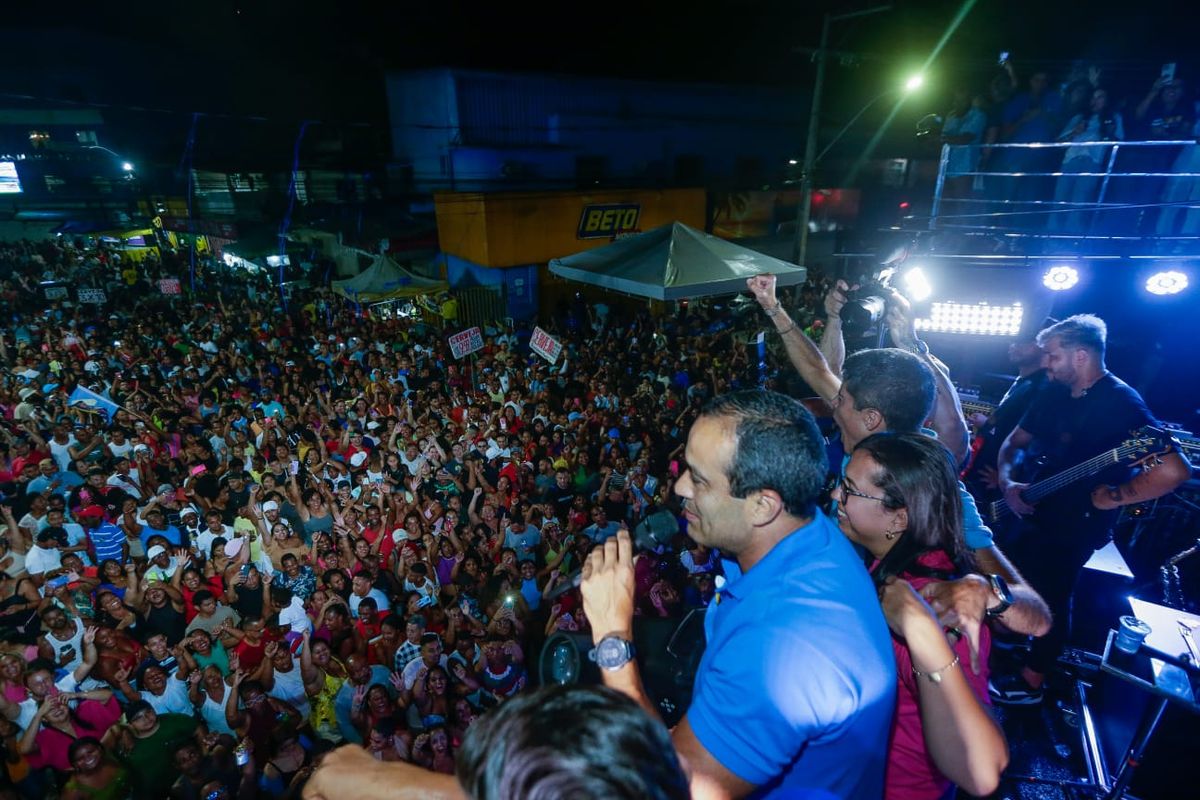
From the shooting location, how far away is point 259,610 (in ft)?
16.9

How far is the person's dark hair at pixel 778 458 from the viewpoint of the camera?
1568 millimetres

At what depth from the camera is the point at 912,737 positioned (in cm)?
183

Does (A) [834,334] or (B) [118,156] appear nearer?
(A) [834,334]


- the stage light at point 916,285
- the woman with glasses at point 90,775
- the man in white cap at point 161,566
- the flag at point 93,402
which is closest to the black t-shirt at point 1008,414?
the stage light at point 916,285

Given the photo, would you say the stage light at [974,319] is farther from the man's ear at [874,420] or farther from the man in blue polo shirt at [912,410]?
the man's ear at [874,420]

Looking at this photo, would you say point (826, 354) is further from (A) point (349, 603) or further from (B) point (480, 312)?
(B) point (480, 312)

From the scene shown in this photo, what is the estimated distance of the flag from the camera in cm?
786

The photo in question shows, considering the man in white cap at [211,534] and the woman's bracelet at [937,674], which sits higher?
the woman's bracelet at [937,674]

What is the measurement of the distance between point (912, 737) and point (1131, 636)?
7.05 ft

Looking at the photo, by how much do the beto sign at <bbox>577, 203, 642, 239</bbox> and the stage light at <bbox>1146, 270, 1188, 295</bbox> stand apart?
1323 centimetres

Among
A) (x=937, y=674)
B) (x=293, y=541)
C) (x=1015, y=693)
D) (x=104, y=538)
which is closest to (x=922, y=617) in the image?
(x=937, y=674)

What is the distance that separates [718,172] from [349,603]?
21.3m

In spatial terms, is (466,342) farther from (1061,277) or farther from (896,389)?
(1061,277)

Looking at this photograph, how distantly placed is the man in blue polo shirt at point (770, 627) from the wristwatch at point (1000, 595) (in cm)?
76
